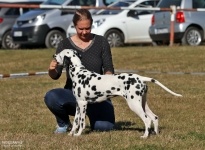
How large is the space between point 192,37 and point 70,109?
487 inches

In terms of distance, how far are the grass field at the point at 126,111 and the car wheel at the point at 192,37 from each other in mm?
1108

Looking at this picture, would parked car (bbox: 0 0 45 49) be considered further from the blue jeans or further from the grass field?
the blue jeans

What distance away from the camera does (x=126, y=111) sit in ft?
32.3

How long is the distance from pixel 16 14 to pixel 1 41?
1.47 meters

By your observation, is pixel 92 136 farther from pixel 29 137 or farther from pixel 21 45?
pixel 21 45

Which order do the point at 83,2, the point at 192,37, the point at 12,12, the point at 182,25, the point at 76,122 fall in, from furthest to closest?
the point at 12,12 < the point at 83,2 < the point at 192,37 < the point at 182,25 < the point at 76,122

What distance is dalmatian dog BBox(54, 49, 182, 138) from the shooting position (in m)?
7.03

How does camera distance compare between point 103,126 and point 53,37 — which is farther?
point 53,37

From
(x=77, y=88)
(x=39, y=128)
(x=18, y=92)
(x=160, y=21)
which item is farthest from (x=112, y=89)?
(x=160, y=21)

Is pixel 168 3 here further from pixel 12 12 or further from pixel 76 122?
pixel 76 122

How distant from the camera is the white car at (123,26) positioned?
2033cm

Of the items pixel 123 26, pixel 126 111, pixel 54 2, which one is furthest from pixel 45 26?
pixel 126 111

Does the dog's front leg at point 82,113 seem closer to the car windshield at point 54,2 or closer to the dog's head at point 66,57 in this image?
the dog's head at point 66,57

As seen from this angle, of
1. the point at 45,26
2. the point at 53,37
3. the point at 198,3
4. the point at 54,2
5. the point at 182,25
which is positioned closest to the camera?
the point at 182,25
